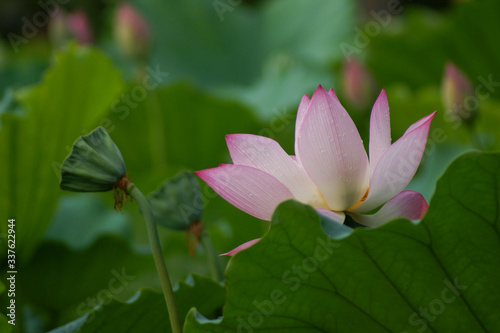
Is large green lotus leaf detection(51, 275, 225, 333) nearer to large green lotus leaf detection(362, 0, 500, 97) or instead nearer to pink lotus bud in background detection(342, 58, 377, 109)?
pink lotus bud in background detection(342, 58, 377, 109)

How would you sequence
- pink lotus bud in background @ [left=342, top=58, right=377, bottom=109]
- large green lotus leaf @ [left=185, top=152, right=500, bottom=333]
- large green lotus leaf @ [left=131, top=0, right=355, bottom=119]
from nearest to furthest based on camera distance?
large green lotus leaf @ [left=185, top=152, right=500, bottom=333] < pink lotus bud in background @ [left=342, top=58, right=377, bottom=109] < large green lotus leaf @ [left=131, top=0, right=355, bottom=119]

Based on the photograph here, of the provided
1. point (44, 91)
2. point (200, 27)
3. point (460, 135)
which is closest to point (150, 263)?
point (44, 91)

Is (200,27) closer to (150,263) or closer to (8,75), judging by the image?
(8,75)

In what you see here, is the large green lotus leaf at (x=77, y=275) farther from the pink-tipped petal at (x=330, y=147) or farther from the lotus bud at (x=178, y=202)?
the pink-tipped petal at (x=330, y=147)

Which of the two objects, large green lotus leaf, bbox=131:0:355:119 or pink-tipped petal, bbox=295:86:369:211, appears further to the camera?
large green lotus leaf, bbox=131:0:355:119

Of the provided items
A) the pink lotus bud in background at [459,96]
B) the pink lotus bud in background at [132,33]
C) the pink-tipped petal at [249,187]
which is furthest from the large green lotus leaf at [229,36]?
the pink-tipped petal at [249,187]

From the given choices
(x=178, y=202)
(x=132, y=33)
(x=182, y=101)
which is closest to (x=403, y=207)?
(x=178, y=202)

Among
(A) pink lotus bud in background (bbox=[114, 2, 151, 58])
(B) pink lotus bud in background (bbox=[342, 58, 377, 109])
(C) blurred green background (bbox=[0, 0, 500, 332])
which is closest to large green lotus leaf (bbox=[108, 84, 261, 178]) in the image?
(C) blurred green background (bbox=[0, 0, 500, 332])
